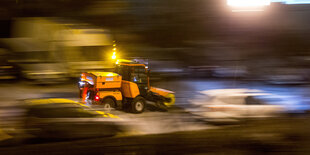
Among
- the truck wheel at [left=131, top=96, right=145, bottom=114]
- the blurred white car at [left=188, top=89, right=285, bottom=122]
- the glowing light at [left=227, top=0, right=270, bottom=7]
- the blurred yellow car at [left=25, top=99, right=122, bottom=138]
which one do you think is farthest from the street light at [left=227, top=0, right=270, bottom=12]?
the truck wheel at [left=131, top=96, right=145, bottom=114]

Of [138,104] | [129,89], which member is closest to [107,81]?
[129,89]

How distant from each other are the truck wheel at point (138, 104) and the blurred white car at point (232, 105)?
2.07 meters

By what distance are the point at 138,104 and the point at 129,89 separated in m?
0.47

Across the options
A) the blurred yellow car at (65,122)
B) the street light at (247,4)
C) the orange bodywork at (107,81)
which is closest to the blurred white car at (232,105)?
the blurred yellow car at (65,122)

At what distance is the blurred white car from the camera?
4.72m

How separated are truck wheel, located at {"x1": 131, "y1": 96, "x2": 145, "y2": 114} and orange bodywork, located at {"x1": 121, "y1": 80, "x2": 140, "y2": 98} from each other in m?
0.14

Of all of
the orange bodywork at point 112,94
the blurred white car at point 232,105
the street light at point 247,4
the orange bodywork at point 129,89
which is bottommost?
the blurred white car at point 232,105

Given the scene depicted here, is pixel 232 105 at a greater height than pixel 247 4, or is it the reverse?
pixel 247 4

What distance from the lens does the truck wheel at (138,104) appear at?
8.00 metres

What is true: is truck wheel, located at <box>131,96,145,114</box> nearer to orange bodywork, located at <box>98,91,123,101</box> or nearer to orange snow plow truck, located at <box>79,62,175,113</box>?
orange snow plow truck, located at <box>79,62,175,113</box>

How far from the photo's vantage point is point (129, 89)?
320 inches

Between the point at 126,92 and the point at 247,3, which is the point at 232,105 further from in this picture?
the point at 126,92

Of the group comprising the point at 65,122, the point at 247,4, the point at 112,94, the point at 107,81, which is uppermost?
the point at 247,4

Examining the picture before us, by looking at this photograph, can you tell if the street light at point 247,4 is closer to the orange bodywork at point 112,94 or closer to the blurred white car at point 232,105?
the blurred white car at point 232,105
